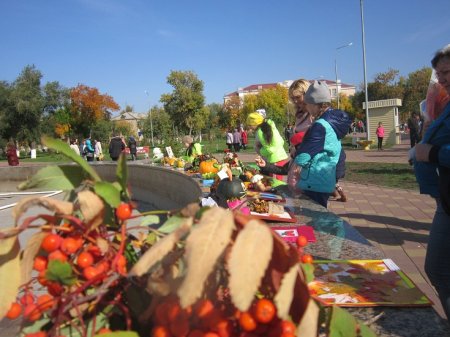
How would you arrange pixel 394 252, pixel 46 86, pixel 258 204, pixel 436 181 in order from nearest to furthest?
pixel 436 181 → pixel 258 204 → pixel 394 252 → pixel 46 86

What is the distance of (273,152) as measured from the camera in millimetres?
5160

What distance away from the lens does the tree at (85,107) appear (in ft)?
193

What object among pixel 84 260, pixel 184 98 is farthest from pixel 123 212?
pixel 184 98

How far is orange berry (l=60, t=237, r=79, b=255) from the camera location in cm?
67

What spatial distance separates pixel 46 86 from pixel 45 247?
47456 mm

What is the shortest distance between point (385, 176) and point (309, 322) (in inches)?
428

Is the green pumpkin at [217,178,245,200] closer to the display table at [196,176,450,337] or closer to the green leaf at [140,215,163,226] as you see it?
the display table at [196,176,450,337]

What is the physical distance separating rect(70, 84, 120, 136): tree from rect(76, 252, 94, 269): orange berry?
61.6 meters

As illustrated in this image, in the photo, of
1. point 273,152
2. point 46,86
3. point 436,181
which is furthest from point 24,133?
point 436,181

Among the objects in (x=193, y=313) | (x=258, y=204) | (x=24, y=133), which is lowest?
(x=258, y=204)

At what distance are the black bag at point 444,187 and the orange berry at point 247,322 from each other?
1552 mm

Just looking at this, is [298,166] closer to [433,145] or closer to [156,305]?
[433,145]

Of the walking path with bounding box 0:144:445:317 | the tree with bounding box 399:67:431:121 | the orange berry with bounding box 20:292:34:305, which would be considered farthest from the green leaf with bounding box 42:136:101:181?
the tree with bounding box 399:67:431:121

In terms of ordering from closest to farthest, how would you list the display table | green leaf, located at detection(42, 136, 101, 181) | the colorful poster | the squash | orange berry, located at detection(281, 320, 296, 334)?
orange berry, located at detection(281, 320, 296, 334) → green leaf, located at detection(42, 136, 101, 181) → the display table → the colorful poster → the squash
